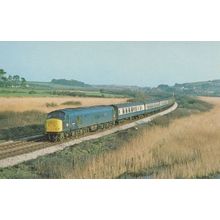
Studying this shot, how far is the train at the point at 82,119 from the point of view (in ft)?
60.4

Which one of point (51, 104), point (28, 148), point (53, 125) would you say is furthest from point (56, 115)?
point (28, 148)

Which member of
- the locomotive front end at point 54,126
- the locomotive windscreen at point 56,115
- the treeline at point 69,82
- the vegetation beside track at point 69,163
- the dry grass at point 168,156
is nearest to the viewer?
the vegetation beside track at point 69,163

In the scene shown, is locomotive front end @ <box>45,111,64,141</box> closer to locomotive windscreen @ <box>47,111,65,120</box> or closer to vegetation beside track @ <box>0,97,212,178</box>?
locomotive windscreen @ <box>47,111,65,120</box>

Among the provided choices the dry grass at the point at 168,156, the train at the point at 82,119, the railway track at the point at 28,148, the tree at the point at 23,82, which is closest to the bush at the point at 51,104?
the train at the point at 82,119

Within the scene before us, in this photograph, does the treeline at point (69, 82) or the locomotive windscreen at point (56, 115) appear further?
the locomotive windscreen at point (56, 115)

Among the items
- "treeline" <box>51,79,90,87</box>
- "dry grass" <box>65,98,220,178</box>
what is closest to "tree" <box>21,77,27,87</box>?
"treeline" <box>51,79,90,87</box>

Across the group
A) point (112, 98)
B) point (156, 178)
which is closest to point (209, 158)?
point (156, 178)

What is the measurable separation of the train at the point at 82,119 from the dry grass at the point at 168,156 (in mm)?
2838

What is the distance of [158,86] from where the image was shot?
54.5 feet

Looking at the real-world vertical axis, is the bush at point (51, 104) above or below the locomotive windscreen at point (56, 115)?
above

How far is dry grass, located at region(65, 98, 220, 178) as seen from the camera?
14.6 m

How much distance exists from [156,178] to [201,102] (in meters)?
6.16

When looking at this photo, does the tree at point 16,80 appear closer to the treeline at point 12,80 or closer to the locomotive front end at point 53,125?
the treeline at point 12,80

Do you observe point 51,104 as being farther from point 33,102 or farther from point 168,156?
point 168,156
